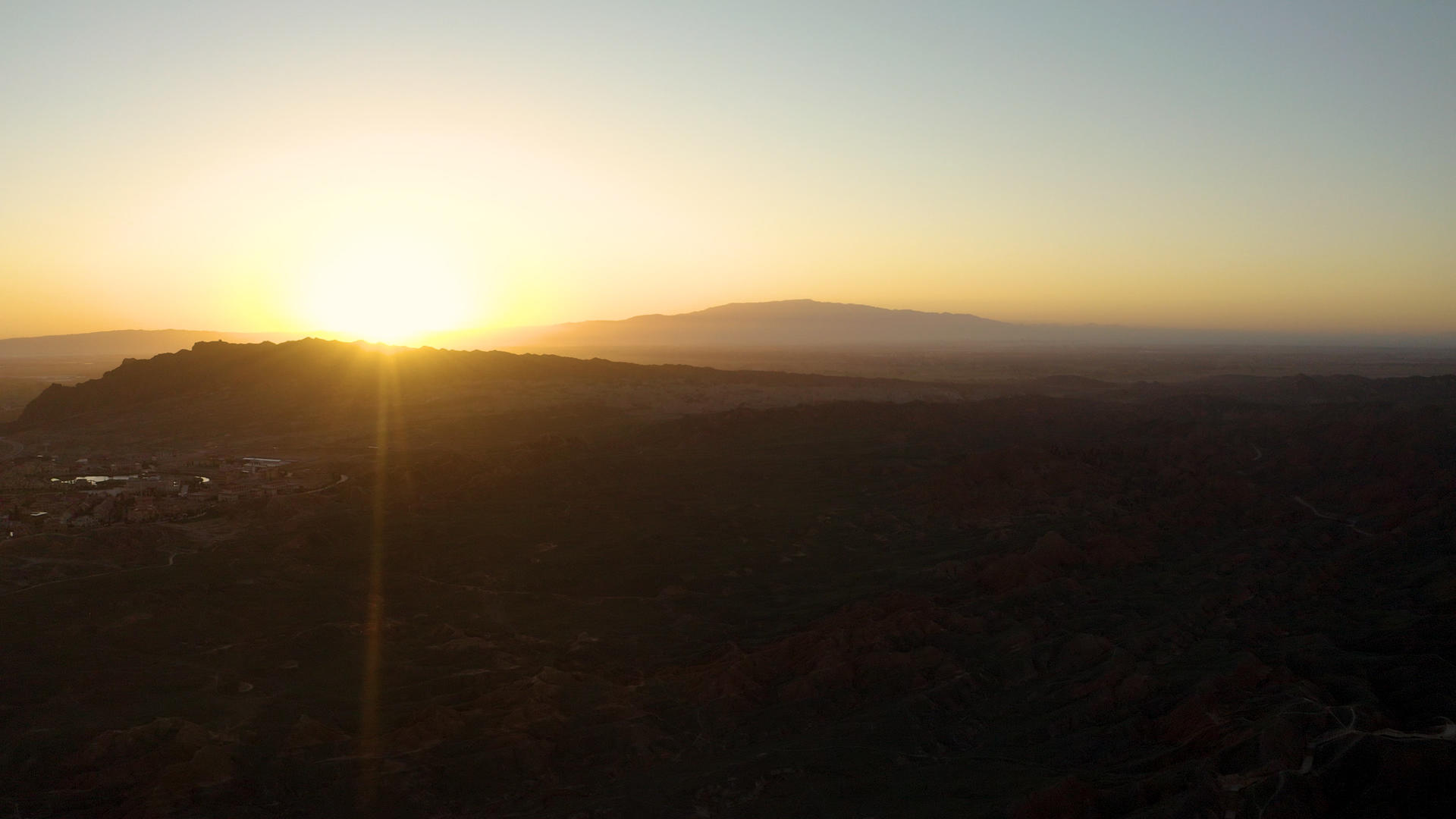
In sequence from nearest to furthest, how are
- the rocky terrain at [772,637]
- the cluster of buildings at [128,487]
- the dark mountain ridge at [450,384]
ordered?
the rocky terrain at [772,637]
the cluster of buildings at [128,487]
the dark mountain ridge at [450,384]

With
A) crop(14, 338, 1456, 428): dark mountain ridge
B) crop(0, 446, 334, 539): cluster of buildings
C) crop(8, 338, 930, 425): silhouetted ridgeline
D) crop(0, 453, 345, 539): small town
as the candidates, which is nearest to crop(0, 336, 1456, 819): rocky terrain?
crop(0, 453, 345, 539): small town

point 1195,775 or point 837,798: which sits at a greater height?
point 1195,775

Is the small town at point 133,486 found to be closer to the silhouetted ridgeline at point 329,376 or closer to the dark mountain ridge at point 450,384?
the dark mountain ridge at point 450,384

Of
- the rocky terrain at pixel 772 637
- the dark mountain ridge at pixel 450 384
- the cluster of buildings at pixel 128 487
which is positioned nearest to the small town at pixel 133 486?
the cluster of buildings at pixel 128 487

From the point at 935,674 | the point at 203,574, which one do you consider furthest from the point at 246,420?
the point at 935,674

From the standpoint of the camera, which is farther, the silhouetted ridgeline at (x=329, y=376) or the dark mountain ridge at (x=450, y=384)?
the dark mountain ridge at (x=450, y=384)

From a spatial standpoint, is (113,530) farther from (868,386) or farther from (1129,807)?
(868,386)

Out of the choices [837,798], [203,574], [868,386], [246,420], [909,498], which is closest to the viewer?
[837,798]
